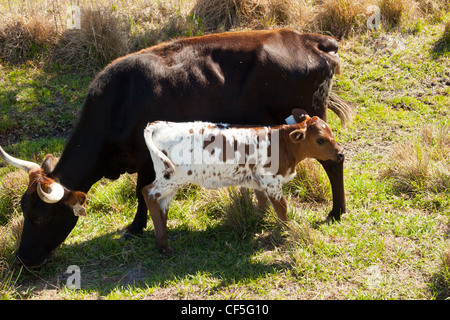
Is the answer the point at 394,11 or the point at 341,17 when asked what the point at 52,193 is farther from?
the point at 394,11

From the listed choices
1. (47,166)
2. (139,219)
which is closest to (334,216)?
(139,219)

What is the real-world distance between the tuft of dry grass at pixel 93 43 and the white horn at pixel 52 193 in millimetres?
4776

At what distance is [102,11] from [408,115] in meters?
5.73

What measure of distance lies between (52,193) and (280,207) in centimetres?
237

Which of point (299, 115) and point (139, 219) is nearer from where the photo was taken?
point (299, 115)

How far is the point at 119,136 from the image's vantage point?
5934mm

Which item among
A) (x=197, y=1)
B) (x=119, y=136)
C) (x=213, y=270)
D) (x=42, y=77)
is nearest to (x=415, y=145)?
(x=213, y=270)

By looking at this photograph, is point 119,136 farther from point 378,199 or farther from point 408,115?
point 408,115

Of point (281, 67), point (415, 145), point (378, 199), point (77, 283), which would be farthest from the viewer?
point (415, 145)

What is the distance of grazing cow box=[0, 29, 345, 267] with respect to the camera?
5.87 metres

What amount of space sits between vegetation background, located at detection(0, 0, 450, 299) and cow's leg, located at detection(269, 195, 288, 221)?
0.52ft

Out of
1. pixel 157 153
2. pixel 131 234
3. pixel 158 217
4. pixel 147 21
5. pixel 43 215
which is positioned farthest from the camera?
pixel 147 21

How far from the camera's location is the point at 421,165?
683cm

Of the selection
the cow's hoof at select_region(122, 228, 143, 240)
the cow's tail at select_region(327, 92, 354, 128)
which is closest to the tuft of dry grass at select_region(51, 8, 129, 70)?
the cow's hoof at select_region(122, 228, 143, 240)
